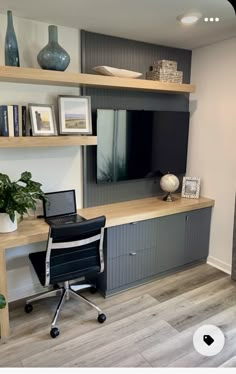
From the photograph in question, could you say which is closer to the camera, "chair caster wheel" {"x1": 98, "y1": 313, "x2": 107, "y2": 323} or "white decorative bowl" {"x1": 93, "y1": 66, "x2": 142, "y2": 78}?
"chair caster wheel" {"x1": 98, "y1": 313, "x2": 107, "y2": 323}

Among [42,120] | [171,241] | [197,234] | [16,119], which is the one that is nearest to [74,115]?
[42,120]

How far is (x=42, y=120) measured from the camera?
7.85ft

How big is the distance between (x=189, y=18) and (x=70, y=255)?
2.05 m

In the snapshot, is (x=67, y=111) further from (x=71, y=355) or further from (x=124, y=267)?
(x=71, y=355)

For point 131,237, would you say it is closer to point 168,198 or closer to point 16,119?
point 168,198

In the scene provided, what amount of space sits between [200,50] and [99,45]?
1192 mm

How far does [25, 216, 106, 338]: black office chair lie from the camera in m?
2.04

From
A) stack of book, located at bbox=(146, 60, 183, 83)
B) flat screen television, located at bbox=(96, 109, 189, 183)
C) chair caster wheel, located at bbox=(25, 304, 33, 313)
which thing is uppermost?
stack of book, located at bbox=(146, 60, 183, 83)

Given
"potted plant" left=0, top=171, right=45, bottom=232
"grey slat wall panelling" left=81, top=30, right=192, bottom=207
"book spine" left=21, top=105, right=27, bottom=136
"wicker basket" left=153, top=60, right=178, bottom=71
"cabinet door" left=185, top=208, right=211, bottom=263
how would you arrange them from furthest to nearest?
"cabinet door" left=185, top=208, right=211, bottom=263, "wicker basket" left=153, top=60, right=178, bottom=71, "grey slat wall panelling" left=81, top=30, right=192, bottom=207, "book spine" left=21, top=105, right=27, bottom=136, "potted plant" left=0, top=171, right=45, bottom=232

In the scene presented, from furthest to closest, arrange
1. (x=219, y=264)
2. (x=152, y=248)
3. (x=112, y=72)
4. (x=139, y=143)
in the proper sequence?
1. (x=219, y=264)
2. (x=139, y=143)
3. (x=152, y=248)
4. (x=112, y=72)

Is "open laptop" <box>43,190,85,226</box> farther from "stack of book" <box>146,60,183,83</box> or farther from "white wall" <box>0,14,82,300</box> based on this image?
"stack of book" <box>146,60,183,83</box>

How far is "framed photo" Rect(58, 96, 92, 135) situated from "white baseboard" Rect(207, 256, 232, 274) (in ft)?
6.50

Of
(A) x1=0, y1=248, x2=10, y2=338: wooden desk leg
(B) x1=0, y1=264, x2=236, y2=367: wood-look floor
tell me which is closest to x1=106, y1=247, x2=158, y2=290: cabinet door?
(B) x1=0, y1=264, x2=236, y2=367: wood-look floor

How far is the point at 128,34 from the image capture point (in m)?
2.71
